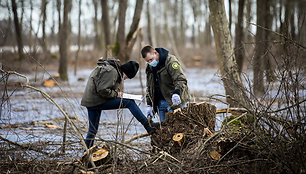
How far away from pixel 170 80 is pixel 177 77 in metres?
0.28

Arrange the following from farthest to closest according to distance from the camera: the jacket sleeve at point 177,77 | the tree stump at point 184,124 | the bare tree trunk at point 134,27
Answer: the bare tree trunk at point 134,27 < the jacket sleeve at point 177,77 < the tree stump at point 184,124

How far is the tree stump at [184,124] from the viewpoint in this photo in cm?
431

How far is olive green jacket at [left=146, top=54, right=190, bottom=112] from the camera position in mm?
4602

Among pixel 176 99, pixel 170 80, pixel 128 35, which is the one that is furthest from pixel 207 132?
pixel 128 35

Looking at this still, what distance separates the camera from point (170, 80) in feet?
15.9

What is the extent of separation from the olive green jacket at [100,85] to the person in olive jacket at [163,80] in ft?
1.82

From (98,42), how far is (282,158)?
3083cm

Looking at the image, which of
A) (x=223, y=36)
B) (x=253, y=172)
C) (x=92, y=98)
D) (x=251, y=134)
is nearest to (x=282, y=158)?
(x=253, y=172)

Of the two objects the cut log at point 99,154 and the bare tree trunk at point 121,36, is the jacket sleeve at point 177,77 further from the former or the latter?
the bare tree trunk at point 121,36

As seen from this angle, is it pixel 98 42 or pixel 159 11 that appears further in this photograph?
pixel 159 11

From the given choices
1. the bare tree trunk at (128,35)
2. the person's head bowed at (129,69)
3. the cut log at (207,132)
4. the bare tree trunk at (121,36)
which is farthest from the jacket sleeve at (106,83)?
the bare tree trunk at (121,36)

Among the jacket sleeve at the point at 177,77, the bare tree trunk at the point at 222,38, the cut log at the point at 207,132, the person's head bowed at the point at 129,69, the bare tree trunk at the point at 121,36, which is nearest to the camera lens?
the cut log at the point at 207,132

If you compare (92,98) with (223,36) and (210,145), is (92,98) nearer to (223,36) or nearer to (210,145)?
(210,145)

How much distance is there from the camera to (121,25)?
501 inches
